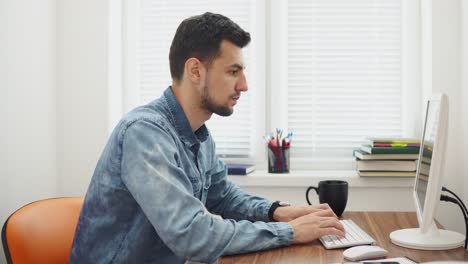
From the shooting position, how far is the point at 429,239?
1302 mm

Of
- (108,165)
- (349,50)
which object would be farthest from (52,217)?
(349,50)

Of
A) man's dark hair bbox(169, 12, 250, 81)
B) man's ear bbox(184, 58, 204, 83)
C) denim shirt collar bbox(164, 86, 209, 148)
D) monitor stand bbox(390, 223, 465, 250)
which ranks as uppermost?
man's dark hair bbox(169, 12, 250, 81)

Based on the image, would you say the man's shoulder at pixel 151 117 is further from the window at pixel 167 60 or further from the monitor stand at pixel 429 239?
the window at pixel 167 60

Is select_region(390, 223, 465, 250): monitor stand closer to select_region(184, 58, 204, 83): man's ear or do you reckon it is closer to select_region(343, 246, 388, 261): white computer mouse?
select_region(343, 246, 388, 261): white computer mouse

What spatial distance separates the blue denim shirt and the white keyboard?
0.33ft

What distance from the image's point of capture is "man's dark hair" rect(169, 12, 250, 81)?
54.4 inches

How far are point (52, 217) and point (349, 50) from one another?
1581mm

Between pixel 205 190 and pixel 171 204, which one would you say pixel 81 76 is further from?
pixel 171 204

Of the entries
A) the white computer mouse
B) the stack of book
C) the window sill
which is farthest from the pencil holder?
the white computer mouse

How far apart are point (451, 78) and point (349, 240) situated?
3.80 feet

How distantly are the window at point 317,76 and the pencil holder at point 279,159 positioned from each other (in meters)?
0.14

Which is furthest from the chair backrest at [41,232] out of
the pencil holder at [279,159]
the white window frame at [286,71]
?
the white window frame at [286,71]

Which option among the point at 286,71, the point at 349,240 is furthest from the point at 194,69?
the point at 286,71

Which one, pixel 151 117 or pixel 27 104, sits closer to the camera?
pixel 151 117
